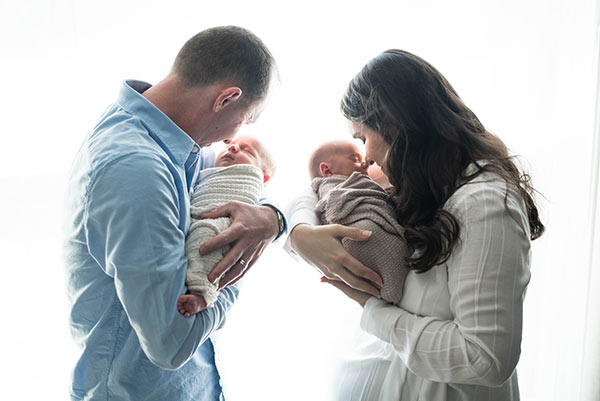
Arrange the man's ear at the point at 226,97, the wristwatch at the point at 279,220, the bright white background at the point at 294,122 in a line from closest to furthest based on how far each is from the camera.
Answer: the man's ear at the point at 226,97
the wristwatch at the point at 279,220
the bright white background at the point at 294,122

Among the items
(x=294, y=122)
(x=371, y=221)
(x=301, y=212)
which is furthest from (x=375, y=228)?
(x=294, y=122)

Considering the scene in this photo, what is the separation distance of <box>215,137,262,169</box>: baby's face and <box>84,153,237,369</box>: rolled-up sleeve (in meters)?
0.51

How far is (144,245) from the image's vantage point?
2.91ft

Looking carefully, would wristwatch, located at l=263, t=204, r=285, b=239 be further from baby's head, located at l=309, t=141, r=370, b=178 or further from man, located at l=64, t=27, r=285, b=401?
baby's head, located at l=309, t=141, r=370, b=178

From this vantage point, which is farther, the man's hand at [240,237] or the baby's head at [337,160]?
the baby's head at [337,160]

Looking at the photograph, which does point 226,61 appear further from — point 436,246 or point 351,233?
point 436,246

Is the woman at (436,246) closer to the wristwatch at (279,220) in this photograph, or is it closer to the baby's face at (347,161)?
the wristwatch at (279,220)

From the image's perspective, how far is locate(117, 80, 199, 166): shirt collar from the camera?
1.08 metres

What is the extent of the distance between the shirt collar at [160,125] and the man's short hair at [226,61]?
0.38 feet

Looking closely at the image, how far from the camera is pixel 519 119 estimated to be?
200cm

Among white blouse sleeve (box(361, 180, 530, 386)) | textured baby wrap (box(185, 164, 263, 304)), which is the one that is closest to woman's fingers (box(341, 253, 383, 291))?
white blouse sleeve (box(361, 180, 530, 386))

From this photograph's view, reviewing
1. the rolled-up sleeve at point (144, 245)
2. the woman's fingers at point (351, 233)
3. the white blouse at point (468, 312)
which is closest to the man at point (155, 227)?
the rolled-up sleeve at point (144, 245)

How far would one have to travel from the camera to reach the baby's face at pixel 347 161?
4.94 feet

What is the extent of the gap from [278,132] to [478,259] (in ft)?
3.30
